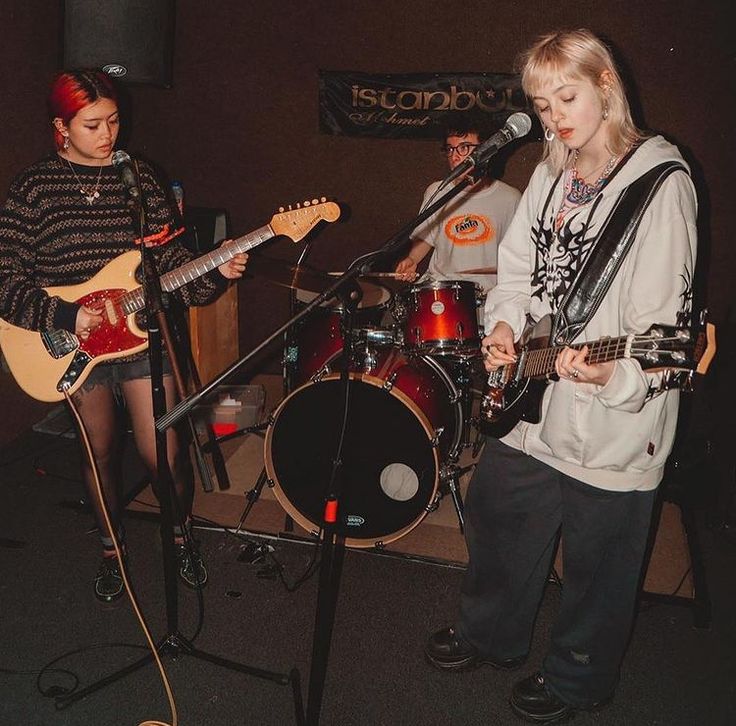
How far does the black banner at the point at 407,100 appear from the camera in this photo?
4.20 meters

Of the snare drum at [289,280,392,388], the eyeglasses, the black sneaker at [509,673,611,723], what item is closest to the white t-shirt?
the eyeglasses

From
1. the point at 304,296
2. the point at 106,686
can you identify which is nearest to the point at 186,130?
the point at 304,296

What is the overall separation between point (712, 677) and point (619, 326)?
1521 millimetres

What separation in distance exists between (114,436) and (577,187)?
182 centimetres

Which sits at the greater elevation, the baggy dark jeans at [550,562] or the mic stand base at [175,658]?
the baggy dark jeans at [550,562]

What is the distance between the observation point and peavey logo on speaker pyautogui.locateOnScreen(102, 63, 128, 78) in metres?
3.98

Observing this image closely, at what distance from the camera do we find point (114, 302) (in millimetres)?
2350

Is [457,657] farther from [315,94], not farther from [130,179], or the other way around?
[315,94]

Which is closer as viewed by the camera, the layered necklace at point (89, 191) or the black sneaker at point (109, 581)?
the layered necklace at point (89, 191)

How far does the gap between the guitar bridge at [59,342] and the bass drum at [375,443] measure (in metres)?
0.84

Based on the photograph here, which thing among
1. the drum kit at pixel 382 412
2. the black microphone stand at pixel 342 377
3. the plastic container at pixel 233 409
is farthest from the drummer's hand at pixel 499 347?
the plastic container at pixel 233 409

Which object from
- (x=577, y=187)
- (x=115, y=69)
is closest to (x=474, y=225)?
(x=577, y=187)

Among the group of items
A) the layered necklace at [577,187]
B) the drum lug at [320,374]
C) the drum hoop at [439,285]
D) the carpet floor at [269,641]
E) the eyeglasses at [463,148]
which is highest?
the eyeglasses at [463,148]

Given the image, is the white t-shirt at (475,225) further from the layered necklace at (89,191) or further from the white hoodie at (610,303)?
the layered necklace at (89,191)
